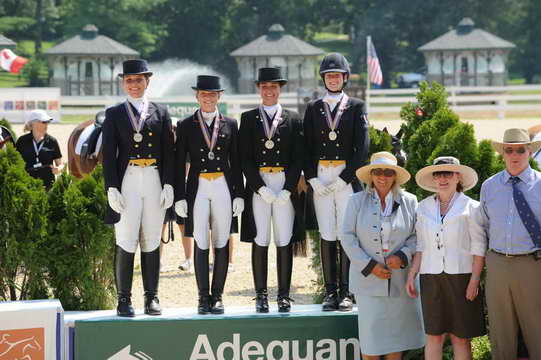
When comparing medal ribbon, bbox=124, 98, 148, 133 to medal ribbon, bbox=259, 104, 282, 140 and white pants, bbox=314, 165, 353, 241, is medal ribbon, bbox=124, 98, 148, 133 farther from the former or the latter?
white pants, bbox=314, 165, 353, 241

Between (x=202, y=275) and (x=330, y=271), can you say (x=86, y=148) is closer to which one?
(x=202, y=275)

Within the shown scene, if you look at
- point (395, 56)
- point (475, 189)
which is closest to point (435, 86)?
point (475, 189)

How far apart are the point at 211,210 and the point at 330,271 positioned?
3.02 feet

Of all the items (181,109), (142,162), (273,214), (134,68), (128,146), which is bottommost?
(273,214)

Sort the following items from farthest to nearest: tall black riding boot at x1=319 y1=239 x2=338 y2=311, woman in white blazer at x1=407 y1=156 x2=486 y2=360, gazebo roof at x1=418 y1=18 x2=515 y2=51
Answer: gazebo roof at x1=418 y1=18 x2=515 y2=51, tall black riding boot at x1=319 y1=239 x2=338 y2=311, woman in white blazer at x1=407 y1=156 x2=486 y2=360

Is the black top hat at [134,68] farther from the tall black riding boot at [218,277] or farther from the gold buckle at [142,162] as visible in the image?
the tall black riding boot at [218,277]

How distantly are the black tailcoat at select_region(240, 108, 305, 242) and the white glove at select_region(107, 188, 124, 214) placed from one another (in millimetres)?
869

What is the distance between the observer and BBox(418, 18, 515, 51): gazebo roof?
5550 centimetres

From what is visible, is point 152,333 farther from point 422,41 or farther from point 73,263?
point 422,41

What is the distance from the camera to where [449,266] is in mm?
6457

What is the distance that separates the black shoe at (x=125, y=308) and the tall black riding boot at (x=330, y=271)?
1307 millimetres

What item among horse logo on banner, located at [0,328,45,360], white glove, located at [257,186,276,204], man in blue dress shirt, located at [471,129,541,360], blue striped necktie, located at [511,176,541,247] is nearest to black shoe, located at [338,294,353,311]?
white glove, located at [257,186,276,204]

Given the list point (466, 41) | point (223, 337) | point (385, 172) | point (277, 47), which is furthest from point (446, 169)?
point (277, 47)

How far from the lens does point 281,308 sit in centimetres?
727
